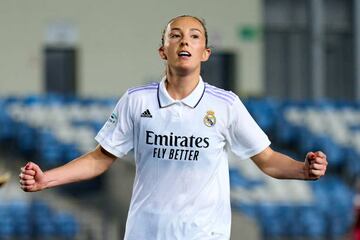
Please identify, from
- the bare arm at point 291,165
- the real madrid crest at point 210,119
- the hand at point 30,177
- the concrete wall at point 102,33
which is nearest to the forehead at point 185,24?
the real madrid crest at point 210,119

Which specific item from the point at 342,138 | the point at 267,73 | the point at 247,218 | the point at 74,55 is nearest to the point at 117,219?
the point at 247,218

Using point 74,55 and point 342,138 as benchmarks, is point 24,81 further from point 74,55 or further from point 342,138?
point 342,138

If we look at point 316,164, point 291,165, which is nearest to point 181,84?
point 291,165

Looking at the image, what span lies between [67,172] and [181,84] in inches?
27.4

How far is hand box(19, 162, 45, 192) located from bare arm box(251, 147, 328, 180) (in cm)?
107

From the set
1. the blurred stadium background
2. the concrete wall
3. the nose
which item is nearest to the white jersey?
the nose

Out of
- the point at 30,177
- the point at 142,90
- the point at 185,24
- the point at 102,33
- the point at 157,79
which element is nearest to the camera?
the point at 30,177

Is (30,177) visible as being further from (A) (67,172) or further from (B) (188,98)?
(B) (188,98)

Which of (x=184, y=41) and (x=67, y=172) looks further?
(x=67, y=172)

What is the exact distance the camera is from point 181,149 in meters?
5.91

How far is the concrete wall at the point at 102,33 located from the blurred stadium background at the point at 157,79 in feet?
0.06

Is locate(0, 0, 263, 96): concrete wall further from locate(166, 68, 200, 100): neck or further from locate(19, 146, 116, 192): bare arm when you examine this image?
locate(166, 68, 200, 100): neck

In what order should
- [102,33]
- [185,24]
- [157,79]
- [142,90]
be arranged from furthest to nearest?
[157,79], [102,33], [142,90], [185,24]

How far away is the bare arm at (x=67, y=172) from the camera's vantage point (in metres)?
5.82
